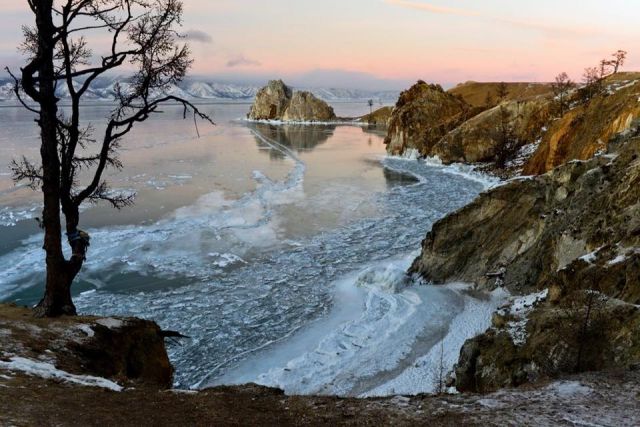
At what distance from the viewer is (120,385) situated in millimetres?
7320

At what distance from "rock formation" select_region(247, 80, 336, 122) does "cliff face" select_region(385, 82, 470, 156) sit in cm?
8873

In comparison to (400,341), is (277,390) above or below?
above

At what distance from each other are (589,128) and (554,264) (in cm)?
2251

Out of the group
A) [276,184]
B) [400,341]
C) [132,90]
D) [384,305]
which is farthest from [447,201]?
[132,90]

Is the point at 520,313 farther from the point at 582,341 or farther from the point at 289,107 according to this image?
the point at 289,107

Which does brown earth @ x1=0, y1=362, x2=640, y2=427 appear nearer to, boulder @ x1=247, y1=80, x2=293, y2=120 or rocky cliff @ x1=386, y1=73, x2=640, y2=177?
rocky cliff @ x1=386, y1=73, x2=640, y2=177

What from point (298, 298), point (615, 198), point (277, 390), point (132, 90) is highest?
point (132, 90)

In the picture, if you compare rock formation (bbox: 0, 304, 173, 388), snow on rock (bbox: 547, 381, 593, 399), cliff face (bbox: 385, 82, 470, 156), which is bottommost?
rock formation (bbox: 0, 304, 173, 388)

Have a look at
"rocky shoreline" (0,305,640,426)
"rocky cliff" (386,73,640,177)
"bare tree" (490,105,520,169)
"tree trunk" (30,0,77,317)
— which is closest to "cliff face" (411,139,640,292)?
"rocky cliff" (386,73,640,177)

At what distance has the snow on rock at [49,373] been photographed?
23.0 ft

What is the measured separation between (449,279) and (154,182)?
29422 millimetres

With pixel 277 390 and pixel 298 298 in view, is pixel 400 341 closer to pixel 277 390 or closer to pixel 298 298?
pixel 298 298

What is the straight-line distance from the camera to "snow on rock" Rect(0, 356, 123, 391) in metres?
Answer: 7.01

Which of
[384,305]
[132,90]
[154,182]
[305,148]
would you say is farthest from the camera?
[305,148]
